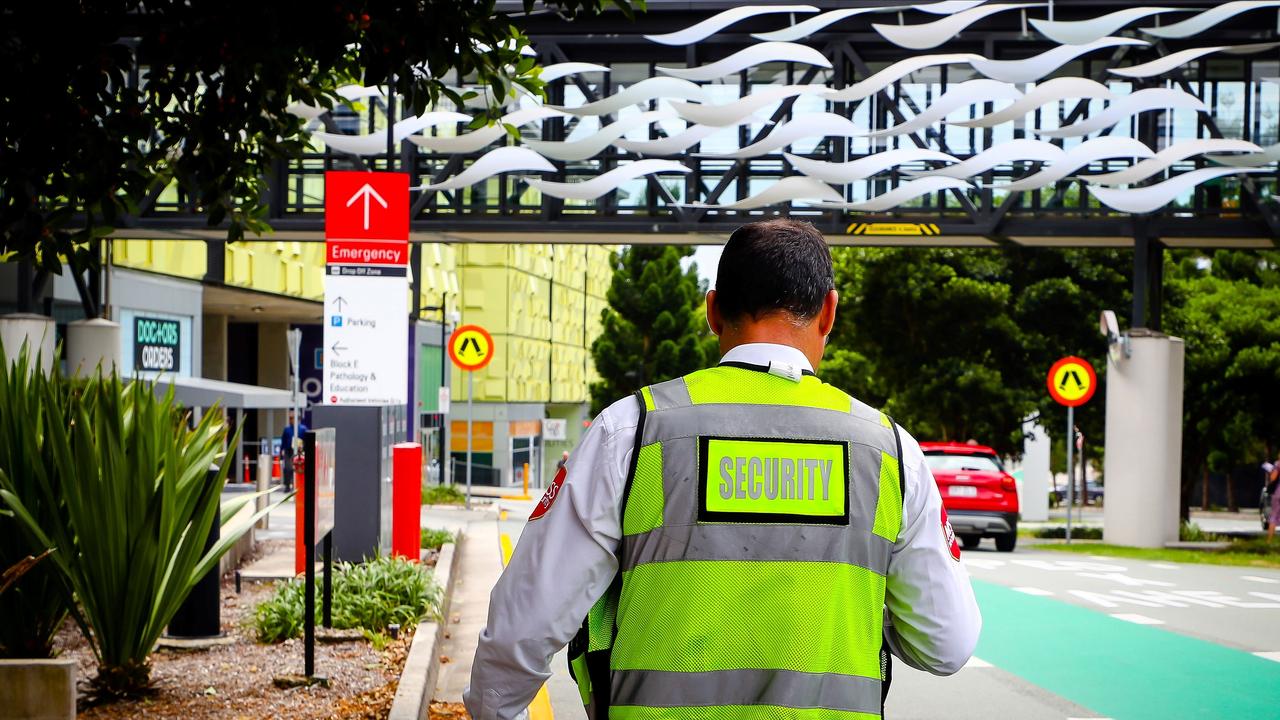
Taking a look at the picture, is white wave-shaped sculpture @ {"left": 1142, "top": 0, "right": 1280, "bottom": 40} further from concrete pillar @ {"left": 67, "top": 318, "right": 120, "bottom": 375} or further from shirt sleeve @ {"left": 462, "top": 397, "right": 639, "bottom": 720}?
shirt sleeve @ {"left": 462, "top": 397, "right": 639, "bottom": 720}

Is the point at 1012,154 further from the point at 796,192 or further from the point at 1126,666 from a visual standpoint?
the point at 1126,666

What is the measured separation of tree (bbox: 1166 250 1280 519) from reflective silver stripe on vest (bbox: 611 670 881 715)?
36.0 metres

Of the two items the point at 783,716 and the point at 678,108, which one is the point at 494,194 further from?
the point at 783,716

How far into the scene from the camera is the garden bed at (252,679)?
6887 mm

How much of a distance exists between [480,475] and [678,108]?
41655mm

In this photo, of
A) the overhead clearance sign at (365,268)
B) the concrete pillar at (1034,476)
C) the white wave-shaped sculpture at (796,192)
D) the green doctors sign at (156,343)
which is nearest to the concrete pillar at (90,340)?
the green doctors sign at (156,343)

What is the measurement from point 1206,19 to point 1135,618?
14.0m

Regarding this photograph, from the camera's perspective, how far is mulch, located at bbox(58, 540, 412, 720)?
6875mm

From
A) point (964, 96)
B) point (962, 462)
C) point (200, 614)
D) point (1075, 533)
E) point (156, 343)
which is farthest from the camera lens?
point (156, 343)

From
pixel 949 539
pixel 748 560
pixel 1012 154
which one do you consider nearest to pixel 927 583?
pixel 949 539

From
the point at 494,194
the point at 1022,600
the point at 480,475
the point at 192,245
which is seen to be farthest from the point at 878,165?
the point at 480,475

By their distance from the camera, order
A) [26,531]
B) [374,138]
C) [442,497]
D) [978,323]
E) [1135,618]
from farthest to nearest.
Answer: [978,323] → [442,497] → [374,138] → [1135,618] → [26,531]

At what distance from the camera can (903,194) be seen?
77.7ft

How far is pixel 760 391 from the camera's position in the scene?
2.77 meters
